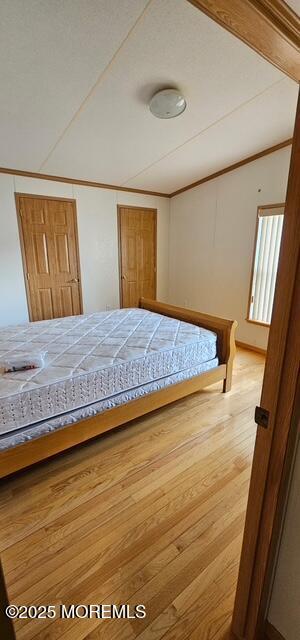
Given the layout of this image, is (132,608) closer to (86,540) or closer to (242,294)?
(86,540)

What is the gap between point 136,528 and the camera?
1.46 metres

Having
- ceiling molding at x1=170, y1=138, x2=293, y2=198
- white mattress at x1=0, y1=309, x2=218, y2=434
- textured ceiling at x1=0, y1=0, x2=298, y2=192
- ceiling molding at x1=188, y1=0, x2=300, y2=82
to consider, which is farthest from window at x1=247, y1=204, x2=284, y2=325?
ceiling molding at x1=188, y1=0, x2=300, y2=82

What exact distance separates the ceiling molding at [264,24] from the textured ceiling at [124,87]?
459 mm

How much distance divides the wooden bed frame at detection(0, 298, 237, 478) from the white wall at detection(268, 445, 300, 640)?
1237mm

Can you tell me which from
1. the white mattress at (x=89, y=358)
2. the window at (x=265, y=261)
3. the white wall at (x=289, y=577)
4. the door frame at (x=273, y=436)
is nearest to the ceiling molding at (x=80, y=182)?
the window at (x=265, y=261)

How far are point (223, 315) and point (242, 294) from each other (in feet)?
1.65

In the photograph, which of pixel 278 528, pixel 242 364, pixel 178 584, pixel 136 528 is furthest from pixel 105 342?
pixel 242 364

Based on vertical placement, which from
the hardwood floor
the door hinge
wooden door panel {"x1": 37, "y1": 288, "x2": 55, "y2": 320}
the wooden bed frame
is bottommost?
the hardwood floor

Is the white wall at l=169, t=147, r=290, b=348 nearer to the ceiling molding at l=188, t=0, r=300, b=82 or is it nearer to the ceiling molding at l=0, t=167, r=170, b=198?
the ceiling molding at l=0, t=167, r=170, b=198

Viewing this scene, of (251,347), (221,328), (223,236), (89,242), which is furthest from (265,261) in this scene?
(89,242)

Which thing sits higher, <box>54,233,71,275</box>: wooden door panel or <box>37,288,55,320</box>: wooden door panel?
<box>54,233,71,275</box>: wooden door panel

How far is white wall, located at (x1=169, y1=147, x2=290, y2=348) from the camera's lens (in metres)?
3.64

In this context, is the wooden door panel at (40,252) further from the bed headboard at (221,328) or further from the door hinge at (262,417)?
the door hinge at (262,417)

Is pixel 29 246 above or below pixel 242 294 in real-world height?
above
